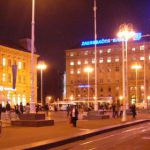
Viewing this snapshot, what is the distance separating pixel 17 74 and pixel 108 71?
185 feet

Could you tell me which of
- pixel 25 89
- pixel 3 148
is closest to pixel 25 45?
pixel 25 89

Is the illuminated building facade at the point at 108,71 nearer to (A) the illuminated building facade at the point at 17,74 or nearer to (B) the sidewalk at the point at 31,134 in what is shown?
(A) the illuminated building facade at the point at 17,74

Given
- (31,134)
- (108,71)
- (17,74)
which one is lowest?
(31,134)

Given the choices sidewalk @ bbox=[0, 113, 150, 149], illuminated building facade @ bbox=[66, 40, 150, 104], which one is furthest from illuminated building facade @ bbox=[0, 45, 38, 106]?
sidewalk @ bbox=[0, 113, 150, 149]

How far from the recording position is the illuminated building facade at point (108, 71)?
14575 cm

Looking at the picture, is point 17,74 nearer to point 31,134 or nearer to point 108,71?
point 108,71

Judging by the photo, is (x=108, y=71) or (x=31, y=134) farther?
(x=108, y=71)

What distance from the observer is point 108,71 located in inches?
6127

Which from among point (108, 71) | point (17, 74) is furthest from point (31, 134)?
point (108, 71)

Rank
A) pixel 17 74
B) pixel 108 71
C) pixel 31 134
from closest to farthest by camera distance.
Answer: pixel 31 134
pixel 17 74
pixel 108 71

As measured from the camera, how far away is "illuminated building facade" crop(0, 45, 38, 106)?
102 metres

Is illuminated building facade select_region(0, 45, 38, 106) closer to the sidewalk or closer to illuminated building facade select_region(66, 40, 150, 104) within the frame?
illuminated building facade select_region(66, 40, 150, 104)

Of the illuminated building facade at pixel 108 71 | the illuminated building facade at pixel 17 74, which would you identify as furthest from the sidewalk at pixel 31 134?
the illuminated building facade at pixel 108 71

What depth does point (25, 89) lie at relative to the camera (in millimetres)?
111188
